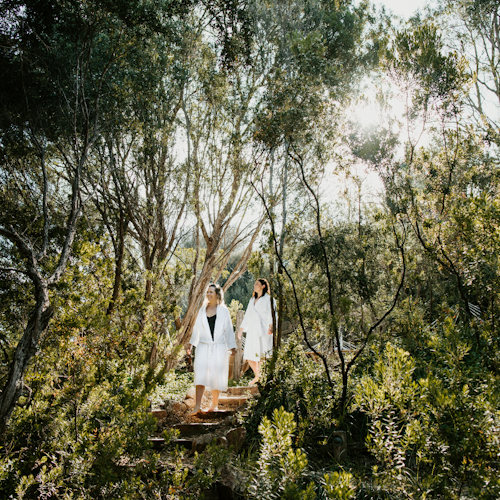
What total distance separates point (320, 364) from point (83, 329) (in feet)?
8.71

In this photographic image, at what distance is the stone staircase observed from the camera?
369 cm

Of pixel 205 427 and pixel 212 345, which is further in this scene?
pixel 212 345

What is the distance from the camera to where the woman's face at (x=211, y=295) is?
526 cm

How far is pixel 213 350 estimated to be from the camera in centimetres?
517

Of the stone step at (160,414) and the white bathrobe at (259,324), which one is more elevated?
the white bathrobe at (259,324)

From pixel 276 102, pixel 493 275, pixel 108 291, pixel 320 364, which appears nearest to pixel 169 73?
pixel 276 102

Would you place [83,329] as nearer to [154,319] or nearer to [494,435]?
[154,319]

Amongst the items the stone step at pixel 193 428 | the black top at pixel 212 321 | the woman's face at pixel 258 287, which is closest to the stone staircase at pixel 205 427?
the stone step at pixel 193 428

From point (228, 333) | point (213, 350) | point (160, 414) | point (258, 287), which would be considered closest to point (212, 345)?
point (213, 350)

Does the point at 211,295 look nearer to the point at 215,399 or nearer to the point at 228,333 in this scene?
the point at 228,333

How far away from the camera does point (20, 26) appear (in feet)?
17.7

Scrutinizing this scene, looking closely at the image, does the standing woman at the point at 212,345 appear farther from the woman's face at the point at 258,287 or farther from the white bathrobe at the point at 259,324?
the white bathrobe at the point at 259,324

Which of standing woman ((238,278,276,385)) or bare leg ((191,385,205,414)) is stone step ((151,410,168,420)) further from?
standing woman ((238,278,276,385))

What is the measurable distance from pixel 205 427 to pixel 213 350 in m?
1.09
